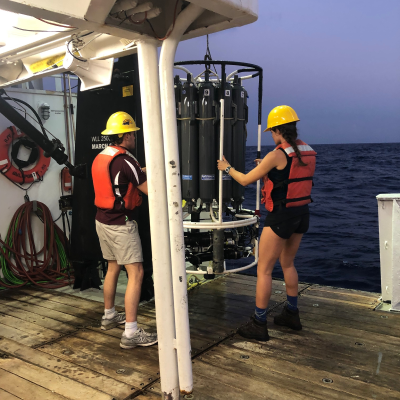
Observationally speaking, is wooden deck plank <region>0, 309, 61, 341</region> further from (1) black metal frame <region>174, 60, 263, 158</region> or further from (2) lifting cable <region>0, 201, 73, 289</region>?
(1) black metal frame <region>174, 60, 263, 158</region>

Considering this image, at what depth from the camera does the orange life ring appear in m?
5.39

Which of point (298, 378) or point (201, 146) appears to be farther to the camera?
point (201, 146)

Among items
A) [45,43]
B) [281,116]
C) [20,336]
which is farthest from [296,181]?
[20,336]

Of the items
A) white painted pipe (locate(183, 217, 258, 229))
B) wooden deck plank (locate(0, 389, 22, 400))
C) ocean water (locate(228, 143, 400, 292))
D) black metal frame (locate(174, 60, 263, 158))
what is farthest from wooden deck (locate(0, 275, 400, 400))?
ocean water (locate(228, 143, 400, 292))

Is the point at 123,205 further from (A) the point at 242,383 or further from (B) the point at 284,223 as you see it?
(A) the point at 242,383

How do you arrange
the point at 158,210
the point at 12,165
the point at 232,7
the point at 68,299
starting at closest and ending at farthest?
the point at 232,7
the point at 158,210
the point at 68,299
the point at 12,165

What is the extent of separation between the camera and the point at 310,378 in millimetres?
3057

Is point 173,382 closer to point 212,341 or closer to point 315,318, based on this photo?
point 212,341

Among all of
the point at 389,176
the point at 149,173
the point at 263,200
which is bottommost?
the point at 389,176

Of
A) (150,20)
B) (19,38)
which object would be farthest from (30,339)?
(150,20)

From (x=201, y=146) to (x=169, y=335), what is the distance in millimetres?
2146

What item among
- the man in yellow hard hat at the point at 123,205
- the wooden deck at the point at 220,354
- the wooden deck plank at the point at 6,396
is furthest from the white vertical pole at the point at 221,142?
the wooden deck plank at the point at 6,396

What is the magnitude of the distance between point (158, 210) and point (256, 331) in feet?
5.61

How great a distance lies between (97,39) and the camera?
3227 millimetres
